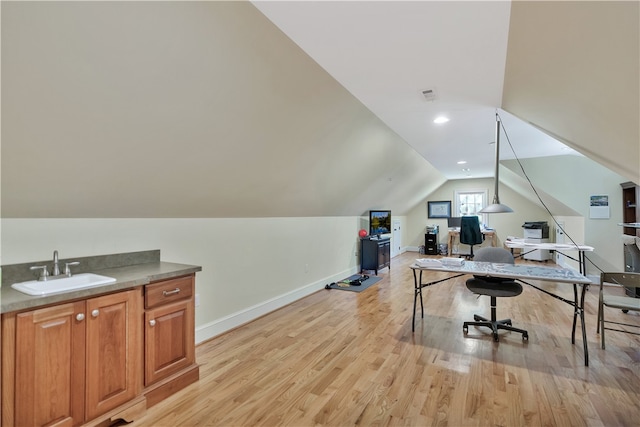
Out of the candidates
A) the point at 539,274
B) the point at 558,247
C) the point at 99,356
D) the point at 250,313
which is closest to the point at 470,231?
the point at 558,247

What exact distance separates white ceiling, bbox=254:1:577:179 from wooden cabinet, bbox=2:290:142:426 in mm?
2027

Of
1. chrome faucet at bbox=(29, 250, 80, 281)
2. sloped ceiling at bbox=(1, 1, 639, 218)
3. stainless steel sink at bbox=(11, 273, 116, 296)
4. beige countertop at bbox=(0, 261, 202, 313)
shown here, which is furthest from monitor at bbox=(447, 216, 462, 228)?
chrome faucet at bbox=(29, 250, 80, 281)

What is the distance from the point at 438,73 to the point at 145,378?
3122 millimetres

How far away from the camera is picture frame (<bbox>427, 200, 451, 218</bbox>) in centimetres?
991

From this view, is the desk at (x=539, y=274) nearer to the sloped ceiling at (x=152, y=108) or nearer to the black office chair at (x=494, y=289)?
the black office chair at (x=494, y=289)

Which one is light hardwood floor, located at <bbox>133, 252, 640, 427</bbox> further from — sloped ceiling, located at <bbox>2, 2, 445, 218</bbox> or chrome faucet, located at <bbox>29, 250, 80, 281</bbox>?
sloped ceiling, located at <bbox>2, 2, 445, 218</bbox>

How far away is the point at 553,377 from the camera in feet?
7.95

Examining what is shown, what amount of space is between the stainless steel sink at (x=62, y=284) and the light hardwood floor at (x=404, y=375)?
3.17 feet

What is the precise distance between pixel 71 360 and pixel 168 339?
24.3 inches

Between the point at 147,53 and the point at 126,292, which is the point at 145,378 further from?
the point at 147,53

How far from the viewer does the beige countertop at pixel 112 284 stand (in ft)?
4.94

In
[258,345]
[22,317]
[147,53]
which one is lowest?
[258,345]

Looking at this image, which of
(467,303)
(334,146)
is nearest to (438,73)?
(334,146)

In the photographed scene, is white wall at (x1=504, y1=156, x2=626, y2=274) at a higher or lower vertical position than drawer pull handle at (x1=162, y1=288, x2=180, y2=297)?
higher
